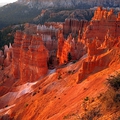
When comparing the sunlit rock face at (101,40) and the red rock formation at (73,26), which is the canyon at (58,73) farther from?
the red rock formation at (73,26)

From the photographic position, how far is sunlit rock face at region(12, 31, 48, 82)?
27.6 m

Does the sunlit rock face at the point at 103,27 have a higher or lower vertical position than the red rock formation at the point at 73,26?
higher

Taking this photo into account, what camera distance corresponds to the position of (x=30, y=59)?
28562 millimetres

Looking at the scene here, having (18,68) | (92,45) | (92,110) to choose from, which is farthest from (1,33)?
(92,110)

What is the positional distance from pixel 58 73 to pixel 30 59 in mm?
5289

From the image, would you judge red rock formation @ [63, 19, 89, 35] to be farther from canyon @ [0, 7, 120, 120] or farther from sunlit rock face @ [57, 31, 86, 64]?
sunlit rock face @ [57, 31, 86, 64]

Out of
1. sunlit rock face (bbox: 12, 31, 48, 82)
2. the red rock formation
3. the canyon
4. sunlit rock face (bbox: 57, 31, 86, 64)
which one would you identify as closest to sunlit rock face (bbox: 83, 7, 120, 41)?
the canyon

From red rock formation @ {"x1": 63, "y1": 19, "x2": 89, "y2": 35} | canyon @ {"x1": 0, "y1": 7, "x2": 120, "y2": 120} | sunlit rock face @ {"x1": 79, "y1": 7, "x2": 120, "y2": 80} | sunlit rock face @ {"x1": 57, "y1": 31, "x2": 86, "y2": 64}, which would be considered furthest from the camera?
red rock formation @ {"x1": 63, "y1": 19, "x2": 89, "y2": 35}

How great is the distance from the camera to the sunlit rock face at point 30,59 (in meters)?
27.6

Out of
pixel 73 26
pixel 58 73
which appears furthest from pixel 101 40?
pixel 73 26

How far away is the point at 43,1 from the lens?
134 m

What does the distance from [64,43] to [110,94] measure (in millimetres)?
23406

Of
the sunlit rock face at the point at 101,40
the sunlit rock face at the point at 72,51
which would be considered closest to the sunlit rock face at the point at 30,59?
the sunlit rock face at the point at 72,51

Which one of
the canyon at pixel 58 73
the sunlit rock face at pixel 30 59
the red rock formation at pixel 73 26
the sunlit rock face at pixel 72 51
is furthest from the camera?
the red rock formation at pixel 73 26
